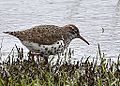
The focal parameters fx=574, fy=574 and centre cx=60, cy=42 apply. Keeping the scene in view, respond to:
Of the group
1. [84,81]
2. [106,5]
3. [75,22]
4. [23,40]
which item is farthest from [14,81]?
[106,5]

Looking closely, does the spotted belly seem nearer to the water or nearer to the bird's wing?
the bird's wing

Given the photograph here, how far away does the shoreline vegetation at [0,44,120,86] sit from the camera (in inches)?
220

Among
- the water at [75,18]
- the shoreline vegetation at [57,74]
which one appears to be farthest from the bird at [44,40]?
the shoreline vegetation at [57,74]

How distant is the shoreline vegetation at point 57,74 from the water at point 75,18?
2.10 meters

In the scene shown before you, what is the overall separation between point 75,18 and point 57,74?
4.64 m

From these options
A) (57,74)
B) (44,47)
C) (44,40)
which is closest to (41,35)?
(44,40)

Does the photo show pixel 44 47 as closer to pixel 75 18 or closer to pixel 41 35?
pixel 41 35

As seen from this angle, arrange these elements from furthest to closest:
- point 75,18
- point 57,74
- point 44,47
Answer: point 75,18
point 44,47
point 57,74

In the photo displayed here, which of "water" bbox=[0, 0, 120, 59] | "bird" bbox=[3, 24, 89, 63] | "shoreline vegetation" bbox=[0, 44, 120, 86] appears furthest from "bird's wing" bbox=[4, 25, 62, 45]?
"shoreline vegetation" bbox=[0, 44, 120, 86]

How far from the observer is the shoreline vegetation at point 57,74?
5598mm

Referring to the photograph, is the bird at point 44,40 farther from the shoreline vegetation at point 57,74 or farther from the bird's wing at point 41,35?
the shoreline vegetation at point 57,74

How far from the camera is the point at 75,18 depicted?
10508 mm

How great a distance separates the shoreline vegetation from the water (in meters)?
2.10

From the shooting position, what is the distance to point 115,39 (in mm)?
9117
